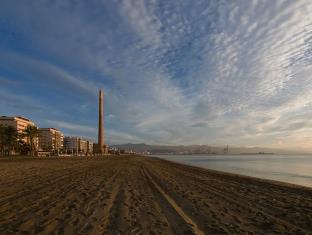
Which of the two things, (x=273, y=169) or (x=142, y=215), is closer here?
(x=142, y=215)

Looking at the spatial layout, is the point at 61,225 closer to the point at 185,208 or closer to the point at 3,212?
the point at 3,212

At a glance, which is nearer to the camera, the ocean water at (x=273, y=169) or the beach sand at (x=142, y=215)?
the beach sand at (x=142, y=215)

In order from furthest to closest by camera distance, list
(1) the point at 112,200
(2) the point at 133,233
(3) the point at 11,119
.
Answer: (3) the point at 11,119 < (1) the point at 112,200 < (2) the point at 133,233

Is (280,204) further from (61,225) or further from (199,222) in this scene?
(61,225)

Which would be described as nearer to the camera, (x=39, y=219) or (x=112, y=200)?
(x=39, y=219)

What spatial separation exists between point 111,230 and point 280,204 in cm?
819

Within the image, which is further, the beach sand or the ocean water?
the ocean water

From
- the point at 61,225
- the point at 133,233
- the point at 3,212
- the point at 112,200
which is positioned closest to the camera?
the point at 133,233

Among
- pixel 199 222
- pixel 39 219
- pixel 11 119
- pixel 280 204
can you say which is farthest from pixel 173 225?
pixel 11 119

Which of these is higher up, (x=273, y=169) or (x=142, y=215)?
(x=142, y=215)

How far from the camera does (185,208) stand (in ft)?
36.0

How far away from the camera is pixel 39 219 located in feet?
27.7

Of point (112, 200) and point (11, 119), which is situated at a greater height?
point (11, 119)

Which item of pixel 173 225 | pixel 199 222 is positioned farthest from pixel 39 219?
pixel 199 222
